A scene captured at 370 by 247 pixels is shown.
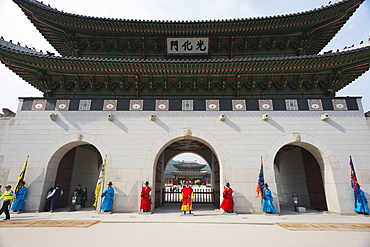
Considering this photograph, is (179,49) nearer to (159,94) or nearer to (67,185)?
(159,94)

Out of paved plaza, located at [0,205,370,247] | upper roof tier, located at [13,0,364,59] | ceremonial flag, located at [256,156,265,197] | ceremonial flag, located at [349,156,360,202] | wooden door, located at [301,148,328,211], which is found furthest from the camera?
upper roof tier, located at [13,0,364,59]

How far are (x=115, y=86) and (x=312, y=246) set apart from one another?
1157cm

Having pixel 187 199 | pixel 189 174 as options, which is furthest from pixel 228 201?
pixel 189 174

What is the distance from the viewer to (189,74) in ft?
34.8

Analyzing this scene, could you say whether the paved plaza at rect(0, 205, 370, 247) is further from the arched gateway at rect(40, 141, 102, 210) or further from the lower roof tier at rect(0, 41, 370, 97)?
the lower roof tier at rect(0, 41, 370, 97)

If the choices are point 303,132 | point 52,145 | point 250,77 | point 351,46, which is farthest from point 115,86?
point 351,46

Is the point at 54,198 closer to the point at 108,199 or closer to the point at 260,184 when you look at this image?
the point at 108,199

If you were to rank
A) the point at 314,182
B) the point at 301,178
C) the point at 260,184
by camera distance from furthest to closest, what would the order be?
1. the point at 301,178
2. the point at 314,182
3. the point at 260,184

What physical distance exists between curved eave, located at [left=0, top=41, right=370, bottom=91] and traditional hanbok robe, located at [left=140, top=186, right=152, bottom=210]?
6.33m

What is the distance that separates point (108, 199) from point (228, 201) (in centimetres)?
597

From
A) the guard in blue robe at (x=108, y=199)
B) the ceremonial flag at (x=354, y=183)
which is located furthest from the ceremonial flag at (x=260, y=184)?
the guard in blue robe at (x=108, y=199)

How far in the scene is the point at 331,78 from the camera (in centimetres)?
1087

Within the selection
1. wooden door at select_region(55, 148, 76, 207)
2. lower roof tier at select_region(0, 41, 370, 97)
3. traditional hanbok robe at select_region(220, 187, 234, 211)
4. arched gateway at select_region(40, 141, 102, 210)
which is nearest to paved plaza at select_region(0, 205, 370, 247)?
traditional hanbok robe at select_region(220, 187, 234, 211)

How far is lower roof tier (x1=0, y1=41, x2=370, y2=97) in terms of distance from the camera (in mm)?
9867
